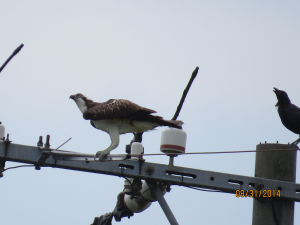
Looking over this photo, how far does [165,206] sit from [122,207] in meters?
1.14

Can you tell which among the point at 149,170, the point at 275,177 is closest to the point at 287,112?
the point at 275,177

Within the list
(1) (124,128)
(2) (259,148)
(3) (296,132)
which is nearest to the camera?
(2) (259,148)

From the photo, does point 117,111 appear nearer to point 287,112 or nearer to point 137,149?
point 137,149

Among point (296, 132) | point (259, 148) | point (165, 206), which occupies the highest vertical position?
point (296, 132)

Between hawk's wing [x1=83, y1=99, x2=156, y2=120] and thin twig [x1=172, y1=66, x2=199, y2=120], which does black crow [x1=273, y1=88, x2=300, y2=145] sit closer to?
thin twig [x1=172, y1=66, x2=199, y2=120]

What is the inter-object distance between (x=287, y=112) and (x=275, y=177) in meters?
2.55

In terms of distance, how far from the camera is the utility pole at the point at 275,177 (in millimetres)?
6160

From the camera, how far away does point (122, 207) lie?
6766 mm

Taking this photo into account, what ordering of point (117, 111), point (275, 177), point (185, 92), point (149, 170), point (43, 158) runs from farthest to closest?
point (185, 92) → point (117, 111) → point (275, 177) → point (149, 170) → point (43, 158)

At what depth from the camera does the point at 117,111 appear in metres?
6.67

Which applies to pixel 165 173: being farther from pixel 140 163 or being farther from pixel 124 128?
pixel 124 128

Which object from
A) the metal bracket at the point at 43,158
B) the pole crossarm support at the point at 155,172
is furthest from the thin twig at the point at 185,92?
the metal bracket at the point at 43,158

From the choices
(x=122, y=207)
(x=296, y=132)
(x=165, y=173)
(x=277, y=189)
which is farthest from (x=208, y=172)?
(x=296, y=132)

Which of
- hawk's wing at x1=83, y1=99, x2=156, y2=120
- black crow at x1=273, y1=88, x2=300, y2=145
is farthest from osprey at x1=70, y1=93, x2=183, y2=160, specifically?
black crow at x1=273, y1=88, x2=300, y2=145
